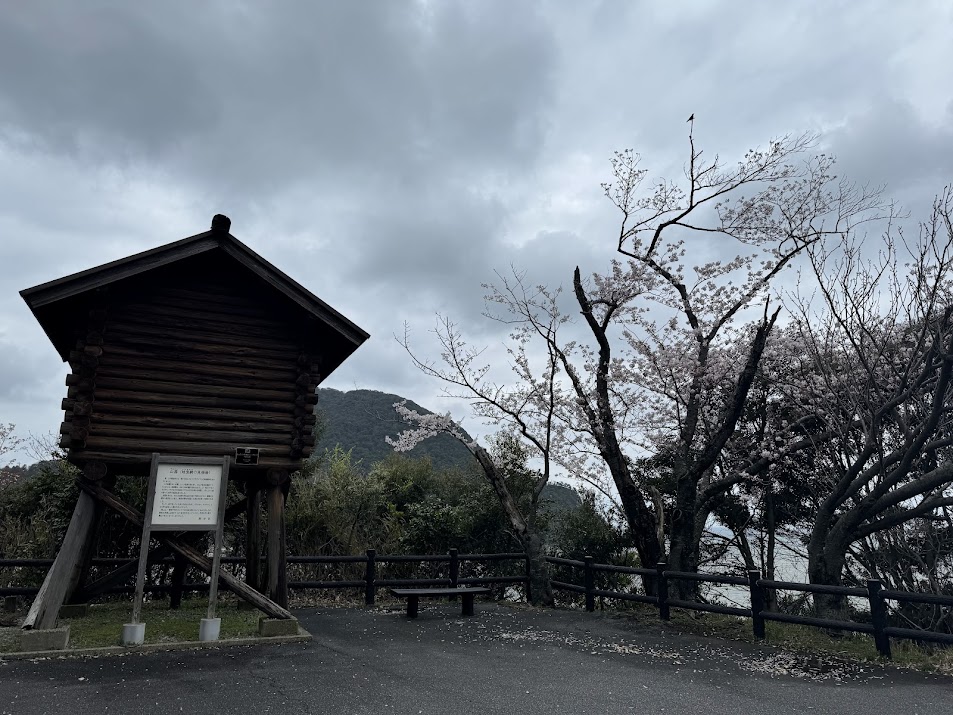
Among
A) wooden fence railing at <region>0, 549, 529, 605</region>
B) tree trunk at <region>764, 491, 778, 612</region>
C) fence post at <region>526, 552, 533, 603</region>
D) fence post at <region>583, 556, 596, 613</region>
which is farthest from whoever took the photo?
tree trunk at <region>764, 491, 778, 612</region>

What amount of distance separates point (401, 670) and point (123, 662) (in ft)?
11.2

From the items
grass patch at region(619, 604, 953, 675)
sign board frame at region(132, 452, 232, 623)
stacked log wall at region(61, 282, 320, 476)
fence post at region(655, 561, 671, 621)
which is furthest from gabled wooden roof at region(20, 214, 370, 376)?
grass patch at region(619, 604, 953, 675)

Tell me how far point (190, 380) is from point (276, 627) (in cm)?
398

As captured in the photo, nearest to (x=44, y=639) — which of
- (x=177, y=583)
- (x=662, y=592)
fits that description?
(x=177, y=583)

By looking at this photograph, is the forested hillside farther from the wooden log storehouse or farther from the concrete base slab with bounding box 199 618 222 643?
the concrete base slab with bounding box 199 618 222 643

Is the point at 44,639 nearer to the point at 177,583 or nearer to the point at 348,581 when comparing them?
the point at 177,583

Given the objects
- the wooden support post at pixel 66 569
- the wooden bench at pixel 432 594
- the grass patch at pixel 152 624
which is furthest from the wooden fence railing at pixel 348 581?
the wooden support post at pixel 66 569

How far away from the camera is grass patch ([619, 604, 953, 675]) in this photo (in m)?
8.16

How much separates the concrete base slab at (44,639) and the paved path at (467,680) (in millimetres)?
347

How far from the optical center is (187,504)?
28.3 feet

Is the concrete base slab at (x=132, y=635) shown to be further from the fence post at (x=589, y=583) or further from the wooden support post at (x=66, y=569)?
the fence post at (x=589, y=583)

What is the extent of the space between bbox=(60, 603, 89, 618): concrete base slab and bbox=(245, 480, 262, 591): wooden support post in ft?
8.38

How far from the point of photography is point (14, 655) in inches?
293

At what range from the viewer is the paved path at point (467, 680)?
6.12 metres
